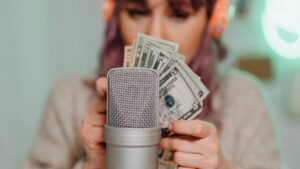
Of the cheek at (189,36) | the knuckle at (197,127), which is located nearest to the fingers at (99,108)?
the knuckle at (197,127)

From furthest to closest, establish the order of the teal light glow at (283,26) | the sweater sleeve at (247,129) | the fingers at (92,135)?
the teal light glow at (283,26)
the sweater sleeve at (247,129)
the fingers at (92,135)

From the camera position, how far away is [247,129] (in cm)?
126

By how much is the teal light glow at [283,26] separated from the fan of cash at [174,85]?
37.7 inches

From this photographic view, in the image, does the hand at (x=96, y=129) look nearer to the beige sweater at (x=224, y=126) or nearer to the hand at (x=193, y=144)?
the hand at (x=193, y=144)

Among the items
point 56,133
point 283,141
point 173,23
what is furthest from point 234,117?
point 283,141

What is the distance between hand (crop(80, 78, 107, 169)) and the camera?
862mm

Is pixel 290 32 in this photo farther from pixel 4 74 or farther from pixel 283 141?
pixel 4 74

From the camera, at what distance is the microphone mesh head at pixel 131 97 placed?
646mm

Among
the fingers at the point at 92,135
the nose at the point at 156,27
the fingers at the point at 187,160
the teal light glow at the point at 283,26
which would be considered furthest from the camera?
the teal light glow at the point at 283,26

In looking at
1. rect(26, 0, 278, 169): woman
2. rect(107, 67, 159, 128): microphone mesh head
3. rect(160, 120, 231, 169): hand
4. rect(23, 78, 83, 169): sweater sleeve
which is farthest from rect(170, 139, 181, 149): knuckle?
rect(23, 78, 83, 169): sweater sleeve

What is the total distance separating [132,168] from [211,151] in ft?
0.58

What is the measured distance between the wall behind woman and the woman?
15.2 inches

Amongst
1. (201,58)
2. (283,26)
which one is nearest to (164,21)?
(201,58)

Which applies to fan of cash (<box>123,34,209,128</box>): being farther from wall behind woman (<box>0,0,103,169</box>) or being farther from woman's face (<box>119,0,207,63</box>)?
wall behind woman (<box>0,0,103,169</box>)
